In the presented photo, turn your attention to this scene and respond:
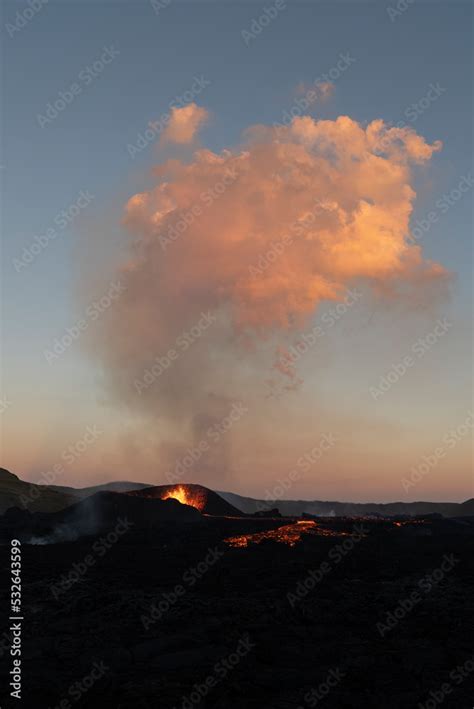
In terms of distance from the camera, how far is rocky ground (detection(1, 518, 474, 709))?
57.3 ft

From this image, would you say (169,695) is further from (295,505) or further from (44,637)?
(295,505)

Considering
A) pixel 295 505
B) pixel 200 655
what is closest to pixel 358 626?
pixel 200 655

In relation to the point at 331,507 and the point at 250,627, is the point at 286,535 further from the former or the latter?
the point at 331,507

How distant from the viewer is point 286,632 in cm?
2245
